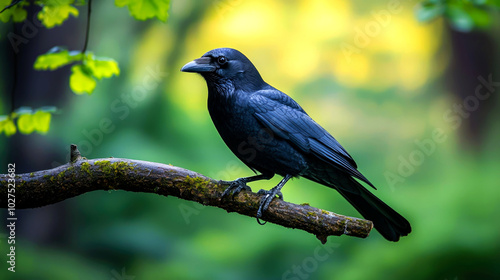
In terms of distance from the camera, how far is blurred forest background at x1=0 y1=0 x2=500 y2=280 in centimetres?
454

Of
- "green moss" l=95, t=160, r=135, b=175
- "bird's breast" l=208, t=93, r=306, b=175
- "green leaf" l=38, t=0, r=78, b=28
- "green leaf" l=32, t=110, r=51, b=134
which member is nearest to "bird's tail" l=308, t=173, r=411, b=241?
"bird's breast" l=208, t=93, r=306, b=175

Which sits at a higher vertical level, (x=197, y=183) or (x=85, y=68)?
(x=85, y=68)

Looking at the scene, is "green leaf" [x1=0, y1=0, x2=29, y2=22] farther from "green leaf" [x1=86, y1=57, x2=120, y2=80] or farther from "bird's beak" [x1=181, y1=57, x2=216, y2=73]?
"bird's beak" [x1=181, y1=57, x2=216, y2=73]

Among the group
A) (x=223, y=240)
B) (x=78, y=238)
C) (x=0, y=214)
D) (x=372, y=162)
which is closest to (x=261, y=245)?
(x=223, y=240)

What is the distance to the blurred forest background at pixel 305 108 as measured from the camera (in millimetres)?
4543

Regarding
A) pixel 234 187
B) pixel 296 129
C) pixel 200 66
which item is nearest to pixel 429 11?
pixel 296 129

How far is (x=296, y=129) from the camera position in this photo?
9.07 ft

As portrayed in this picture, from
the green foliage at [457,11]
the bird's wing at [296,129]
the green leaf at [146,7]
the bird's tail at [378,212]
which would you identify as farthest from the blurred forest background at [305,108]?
the green leaf at [146,7]

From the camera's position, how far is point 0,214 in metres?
4.42

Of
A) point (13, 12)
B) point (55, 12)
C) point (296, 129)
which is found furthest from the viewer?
point (296, 129)

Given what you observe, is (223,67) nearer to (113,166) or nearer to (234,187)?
(234,187)

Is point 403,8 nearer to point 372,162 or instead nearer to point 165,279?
point 372,162

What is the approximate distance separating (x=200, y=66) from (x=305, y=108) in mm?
2636

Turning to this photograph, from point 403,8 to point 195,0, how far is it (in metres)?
2.54
